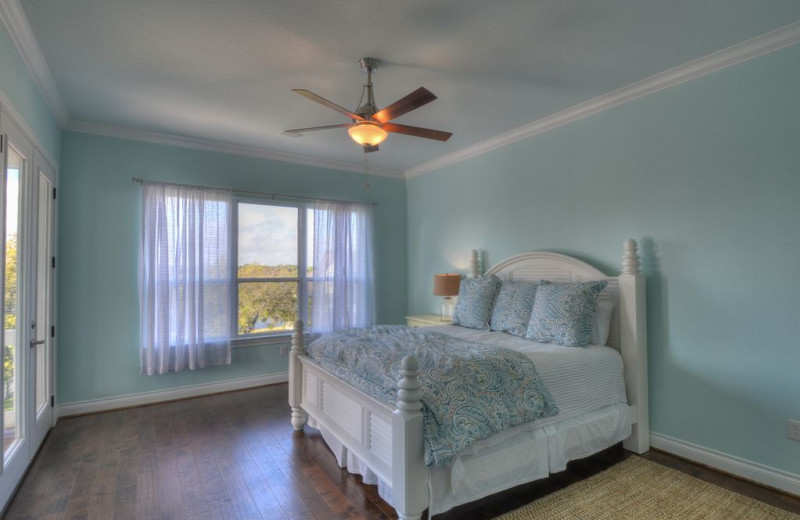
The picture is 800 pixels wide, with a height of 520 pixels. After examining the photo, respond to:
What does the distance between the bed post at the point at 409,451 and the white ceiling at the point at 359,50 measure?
1.88 metres

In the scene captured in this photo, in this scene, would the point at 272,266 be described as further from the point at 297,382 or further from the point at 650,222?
the point at 650,222

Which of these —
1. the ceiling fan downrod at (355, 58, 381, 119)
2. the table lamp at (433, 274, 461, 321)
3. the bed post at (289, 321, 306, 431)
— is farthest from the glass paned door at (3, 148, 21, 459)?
the table lamp at (433, 274, 461, 321)

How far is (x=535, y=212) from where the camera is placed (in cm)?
392

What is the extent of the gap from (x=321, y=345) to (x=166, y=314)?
6.15 ft

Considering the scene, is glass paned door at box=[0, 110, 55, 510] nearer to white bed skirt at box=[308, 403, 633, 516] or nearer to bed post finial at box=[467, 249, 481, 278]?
white bed skirt at box=[308, 403, 633, 516]

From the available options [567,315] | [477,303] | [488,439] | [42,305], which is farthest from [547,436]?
[42,305]

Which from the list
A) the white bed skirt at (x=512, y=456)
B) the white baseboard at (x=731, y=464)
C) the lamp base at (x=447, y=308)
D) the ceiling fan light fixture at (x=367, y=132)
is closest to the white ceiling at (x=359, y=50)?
the ceiling fan light fixture at (x=367, y=132)

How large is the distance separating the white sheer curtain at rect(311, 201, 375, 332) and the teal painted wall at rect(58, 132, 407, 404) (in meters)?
1.06

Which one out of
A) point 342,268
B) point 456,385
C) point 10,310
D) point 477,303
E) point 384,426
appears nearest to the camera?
point 456,385

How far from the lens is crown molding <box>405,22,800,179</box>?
241 cm

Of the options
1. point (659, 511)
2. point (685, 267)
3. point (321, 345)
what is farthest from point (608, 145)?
point (321, 345)

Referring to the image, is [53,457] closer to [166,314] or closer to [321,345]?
[166,314]

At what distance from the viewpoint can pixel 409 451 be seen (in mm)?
1904

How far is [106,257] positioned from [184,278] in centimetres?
69
